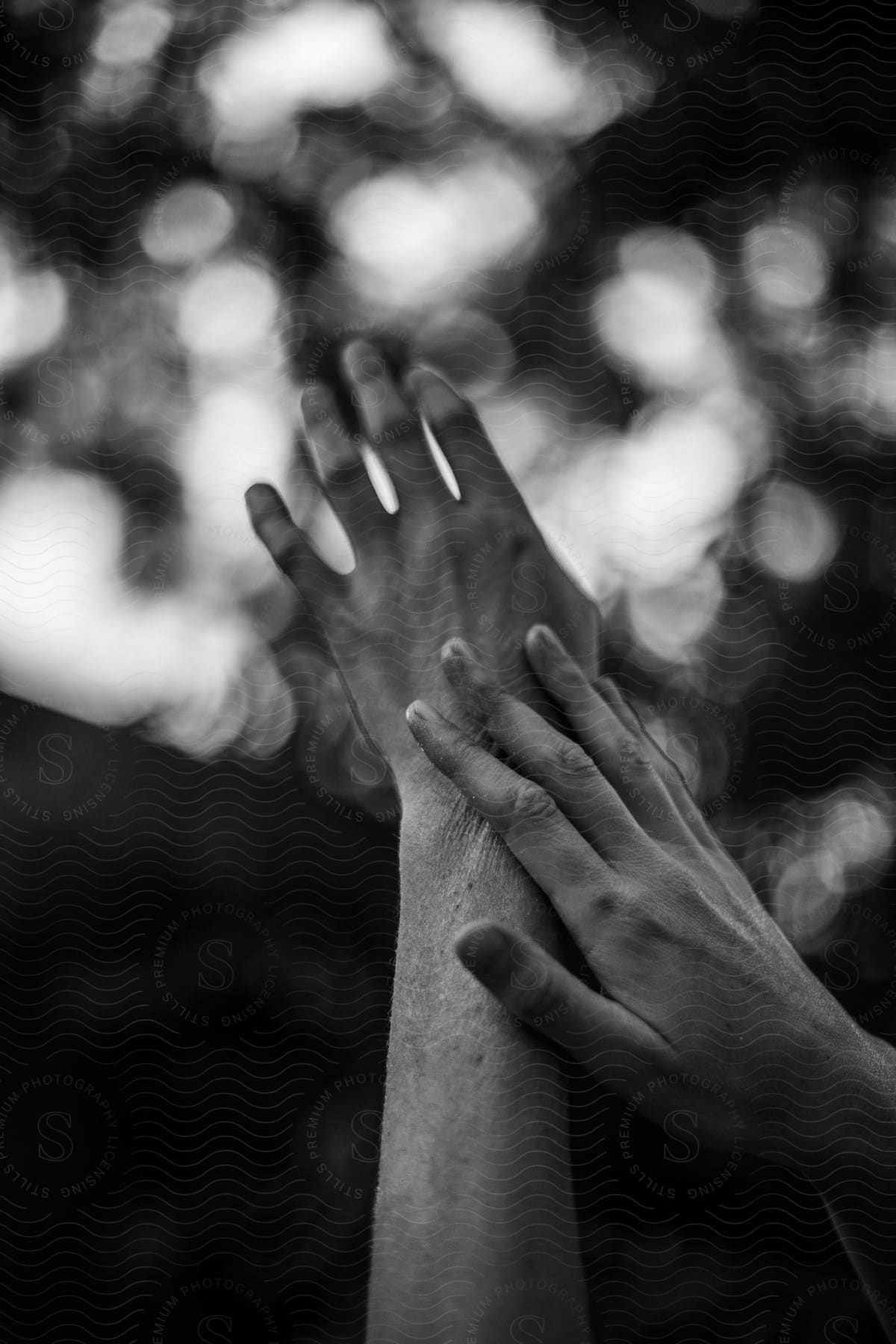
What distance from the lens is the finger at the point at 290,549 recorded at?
0.73m

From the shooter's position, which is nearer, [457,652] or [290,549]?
[457,652]

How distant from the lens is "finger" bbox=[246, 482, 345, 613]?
0.73 m

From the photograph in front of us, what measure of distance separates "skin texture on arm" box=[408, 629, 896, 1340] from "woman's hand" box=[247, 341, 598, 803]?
0.10 metres

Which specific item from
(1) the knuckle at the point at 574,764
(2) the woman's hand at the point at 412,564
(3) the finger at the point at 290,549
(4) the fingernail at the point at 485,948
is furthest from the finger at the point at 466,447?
Answer: (4) the fingernail at the point at 485,948

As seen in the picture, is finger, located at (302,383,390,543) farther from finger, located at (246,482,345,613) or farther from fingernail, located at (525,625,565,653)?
fingernail, located at (525,625,565,653)

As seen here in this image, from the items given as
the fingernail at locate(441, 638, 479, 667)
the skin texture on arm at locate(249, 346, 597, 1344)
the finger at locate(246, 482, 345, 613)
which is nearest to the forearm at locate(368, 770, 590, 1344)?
the skin texture on arm at locate(249, 346, 597, 1344)

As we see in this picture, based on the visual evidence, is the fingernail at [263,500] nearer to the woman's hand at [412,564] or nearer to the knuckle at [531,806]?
the woman's hand at [412,564]

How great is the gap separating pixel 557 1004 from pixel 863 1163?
222 mm

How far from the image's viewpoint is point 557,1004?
514 millimetres

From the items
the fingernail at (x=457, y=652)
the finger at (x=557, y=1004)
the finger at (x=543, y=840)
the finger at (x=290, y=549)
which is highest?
the fingernail at (x=457, y=652)

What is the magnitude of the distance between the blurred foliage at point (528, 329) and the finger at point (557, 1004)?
30cm

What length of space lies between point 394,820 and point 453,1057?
0.21m

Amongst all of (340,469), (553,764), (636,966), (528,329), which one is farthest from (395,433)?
(636,966)

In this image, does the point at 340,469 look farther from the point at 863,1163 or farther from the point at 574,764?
the point at 863,1163
